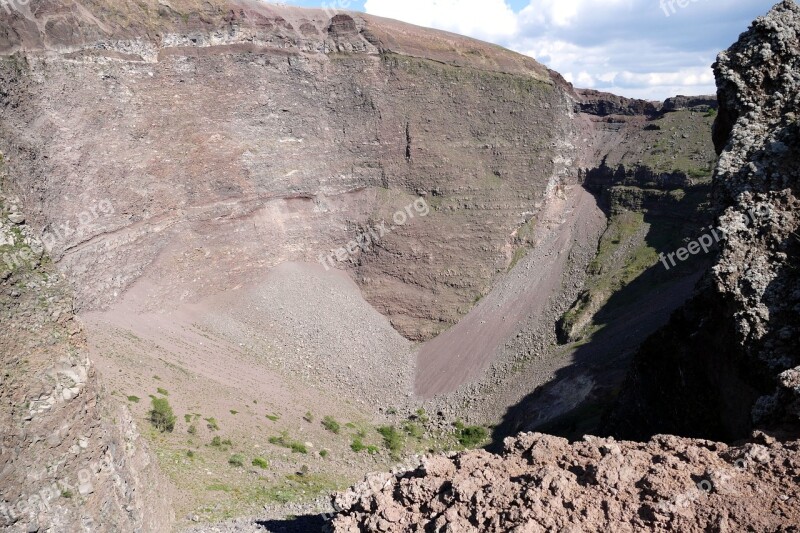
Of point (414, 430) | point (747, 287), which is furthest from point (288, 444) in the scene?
point (747, 287)

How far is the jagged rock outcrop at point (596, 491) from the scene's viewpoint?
24.5 feet

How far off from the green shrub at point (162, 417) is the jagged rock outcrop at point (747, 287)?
57.3ft

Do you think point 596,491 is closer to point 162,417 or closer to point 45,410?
point 45,410

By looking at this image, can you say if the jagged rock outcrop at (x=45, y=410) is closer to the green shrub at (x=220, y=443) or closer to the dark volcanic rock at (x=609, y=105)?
the green shrub at (x=220, y=443)

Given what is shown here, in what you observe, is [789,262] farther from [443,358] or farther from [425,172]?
[425,172]

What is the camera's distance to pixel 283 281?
41312mm

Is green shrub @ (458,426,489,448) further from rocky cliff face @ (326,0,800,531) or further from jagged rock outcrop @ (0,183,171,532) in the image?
jagged rock outcrop @ (0,183,171,532)

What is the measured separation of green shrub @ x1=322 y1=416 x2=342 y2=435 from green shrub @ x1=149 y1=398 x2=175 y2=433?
28.3ft

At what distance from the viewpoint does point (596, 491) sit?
27.0 ft

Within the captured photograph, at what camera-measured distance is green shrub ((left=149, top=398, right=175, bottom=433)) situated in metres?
24.2

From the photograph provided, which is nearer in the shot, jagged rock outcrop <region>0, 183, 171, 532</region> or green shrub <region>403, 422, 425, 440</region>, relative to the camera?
jagged rock outcrop <region>0, 183, 171, 532</region>

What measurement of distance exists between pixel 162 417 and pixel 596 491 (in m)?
20.5

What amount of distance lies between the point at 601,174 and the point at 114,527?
49.9m

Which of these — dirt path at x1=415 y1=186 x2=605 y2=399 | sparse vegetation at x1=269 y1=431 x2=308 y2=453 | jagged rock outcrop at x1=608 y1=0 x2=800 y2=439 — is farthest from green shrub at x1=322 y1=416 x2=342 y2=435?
jagged rock outcrop at x1=608 y1=0 x2=800 y2=439
